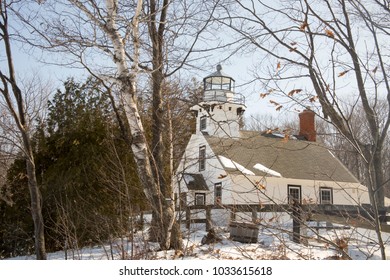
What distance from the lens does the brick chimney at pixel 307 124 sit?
225 cm

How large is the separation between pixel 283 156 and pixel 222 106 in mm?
3755

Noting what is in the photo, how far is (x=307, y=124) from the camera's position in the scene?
7.93 feet

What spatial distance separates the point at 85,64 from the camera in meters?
3.44

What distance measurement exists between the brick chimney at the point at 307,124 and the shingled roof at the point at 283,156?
0.05 m

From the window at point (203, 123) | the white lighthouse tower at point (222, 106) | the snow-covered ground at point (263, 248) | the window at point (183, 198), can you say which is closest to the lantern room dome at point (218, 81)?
the white lighthouse tower at point (222, 106)

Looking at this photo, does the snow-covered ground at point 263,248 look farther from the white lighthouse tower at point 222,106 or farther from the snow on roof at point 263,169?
the white lighthouse tower at point 222,106

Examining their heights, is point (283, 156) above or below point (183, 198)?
above

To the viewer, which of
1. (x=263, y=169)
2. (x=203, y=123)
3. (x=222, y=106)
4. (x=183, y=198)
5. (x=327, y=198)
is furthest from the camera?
(x=263, y=169)

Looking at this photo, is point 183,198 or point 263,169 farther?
point 263,169

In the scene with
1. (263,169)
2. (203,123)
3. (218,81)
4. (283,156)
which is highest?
(218,81)

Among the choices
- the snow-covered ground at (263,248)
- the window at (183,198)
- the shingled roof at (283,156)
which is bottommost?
the snow-covered ground at (263,248)

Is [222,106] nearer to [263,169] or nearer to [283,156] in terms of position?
[263,169]

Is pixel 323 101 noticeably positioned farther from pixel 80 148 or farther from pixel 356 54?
pixel 80 148

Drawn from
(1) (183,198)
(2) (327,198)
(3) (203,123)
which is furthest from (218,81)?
(2) (327,198)
